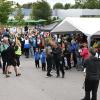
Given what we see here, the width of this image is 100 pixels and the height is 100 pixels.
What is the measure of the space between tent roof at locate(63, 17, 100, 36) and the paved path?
2.29 meters

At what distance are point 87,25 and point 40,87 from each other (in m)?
7.78

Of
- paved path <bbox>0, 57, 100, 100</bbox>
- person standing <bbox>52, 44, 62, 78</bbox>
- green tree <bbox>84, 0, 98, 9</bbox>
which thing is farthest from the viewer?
green tree <bbox>84, 0, 98, 9</bbox>

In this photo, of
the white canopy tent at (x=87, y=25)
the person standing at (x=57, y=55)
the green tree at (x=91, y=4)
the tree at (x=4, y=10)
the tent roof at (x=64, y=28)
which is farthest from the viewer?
the green tree at (x=91, y=4)

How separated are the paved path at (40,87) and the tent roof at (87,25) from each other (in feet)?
7.53

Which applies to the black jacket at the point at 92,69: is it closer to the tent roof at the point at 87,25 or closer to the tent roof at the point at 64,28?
the tent roof at the point at 87,25

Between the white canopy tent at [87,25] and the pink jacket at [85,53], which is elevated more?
the white canopy tent at [87,25]

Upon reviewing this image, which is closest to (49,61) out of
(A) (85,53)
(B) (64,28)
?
(A) (85,53)

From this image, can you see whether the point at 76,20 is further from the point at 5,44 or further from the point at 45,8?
the point at 45,8

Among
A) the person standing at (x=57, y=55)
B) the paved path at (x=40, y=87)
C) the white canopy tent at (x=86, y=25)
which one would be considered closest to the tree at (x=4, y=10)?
the white canopy tent at (x=86, y=25)

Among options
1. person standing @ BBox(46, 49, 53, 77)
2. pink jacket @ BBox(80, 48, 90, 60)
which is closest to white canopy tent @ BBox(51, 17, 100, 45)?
pink jacket @ BBox(80, 48, 90, 60)

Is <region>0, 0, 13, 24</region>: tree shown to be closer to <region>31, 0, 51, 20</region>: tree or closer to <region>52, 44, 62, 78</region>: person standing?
<region>31, 0, 51, 20</region>: tree

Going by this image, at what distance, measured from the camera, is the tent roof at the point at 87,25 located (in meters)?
21.0

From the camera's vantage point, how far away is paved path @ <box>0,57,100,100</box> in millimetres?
13336

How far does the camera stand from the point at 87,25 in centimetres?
2228
